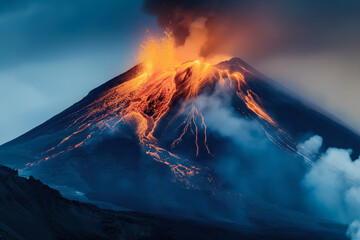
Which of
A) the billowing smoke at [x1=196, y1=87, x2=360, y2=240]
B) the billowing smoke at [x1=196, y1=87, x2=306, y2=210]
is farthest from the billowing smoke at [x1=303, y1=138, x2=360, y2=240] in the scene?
the billowing smoke at [x1=196, y1=87, x2=306, y2=210]

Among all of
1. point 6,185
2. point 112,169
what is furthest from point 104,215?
point 112,169

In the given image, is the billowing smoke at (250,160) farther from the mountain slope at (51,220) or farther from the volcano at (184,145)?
the mountain slope at (51,220)

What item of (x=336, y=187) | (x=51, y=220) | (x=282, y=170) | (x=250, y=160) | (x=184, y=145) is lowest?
(x=336, y=187)

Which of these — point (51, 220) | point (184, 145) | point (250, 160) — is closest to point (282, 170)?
point (250, 160)

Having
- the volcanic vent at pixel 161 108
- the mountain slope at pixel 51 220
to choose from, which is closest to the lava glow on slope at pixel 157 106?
the volcanic vent at pixel 161 108

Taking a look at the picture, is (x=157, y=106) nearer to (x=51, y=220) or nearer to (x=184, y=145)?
(x=184, y=145)

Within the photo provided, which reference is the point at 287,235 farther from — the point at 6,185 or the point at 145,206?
the point at 6,185
